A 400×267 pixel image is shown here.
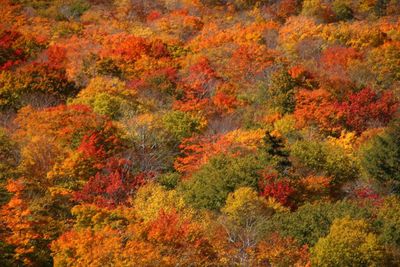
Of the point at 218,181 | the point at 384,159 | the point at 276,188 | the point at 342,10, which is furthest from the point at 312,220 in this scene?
the point at 342,10

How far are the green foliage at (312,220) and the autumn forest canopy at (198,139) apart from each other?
0.09 meters

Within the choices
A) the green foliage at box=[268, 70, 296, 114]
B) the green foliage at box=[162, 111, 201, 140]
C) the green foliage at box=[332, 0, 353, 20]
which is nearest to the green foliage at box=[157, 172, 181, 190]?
the green foliage at box=[162, 111, 201, 140]

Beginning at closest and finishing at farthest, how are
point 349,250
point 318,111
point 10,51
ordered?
point 349,250 → point 318,111 → point 10,51

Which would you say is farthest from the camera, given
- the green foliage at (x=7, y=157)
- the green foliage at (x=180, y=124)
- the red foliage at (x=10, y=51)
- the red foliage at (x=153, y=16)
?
the red foliage at (x=153, y=16)

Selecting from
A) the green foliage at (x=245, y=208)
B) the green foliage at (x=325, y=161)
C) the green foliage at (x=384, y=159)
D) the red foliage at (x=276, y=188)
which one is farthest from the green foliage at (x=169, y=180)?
the green foliage at (x=384, y=159)

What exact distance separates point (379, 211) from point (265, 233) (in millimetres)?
7289

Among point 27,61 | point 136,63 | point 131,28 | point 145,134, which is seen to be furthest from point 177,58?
point 145,134

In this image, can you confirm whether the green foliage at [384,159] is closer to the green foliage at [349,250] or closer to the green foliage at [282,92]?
the green foliage at [349,250]

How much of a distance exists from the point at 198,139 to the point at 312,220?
17.7 meters

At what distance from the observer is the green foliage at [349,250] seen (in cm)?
2942

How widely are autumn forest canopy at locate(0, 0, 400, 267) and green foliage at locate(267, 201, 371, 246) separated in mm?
89

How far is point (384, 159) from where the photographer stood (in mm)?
42656

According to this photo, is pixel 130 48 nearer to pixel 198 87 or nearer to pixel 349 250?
pixel 198 87

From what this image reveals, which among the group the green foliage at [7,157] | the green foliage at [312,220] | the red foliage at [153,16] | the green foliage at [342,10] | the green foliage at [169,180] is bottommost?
the green foliage at [342,10]
